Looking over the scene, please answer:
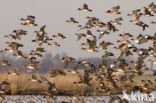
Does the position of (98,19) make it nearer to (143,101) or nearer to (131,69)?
(131,69)

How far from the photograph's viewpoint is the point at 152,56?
14.6 meters

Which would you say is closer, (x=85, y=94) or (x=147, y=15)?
(x=147, y=15)

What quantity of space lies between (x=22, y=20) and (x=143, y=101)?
8024 mm

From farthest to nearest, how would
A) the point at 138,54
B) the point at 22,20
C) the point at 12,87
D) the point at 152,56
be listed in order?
the point at 12,87
the point at 22,20
the point at 152,56
the point at 138,54

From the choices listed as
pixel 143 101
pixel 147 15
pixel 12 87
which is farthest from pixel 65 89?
pixel 147 15

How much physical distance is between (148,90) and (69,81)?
8.55 meters

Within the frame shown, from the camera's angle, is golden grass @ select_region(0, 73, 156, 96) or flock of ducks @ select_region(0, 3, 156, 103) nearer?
flock of ducks @ select_region(0, 3, 156, 103)

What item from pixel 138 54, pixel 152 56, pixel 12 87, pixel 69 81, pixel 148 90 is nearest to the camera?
pixel 138 54

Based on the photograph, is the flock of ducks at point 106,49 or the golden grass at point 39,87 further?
the golden grass at point 39,87

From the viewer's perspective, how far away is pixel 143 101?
59.9ft

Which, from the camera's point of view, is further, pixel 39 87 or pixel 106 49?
pixel 39 87

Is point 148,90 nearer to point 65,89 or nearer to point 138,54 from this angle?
point 138,54

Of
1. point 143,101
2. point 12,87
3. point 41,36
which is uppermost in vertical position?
point 41,36

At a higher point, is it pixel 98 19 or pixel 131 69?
pixel 98 19
